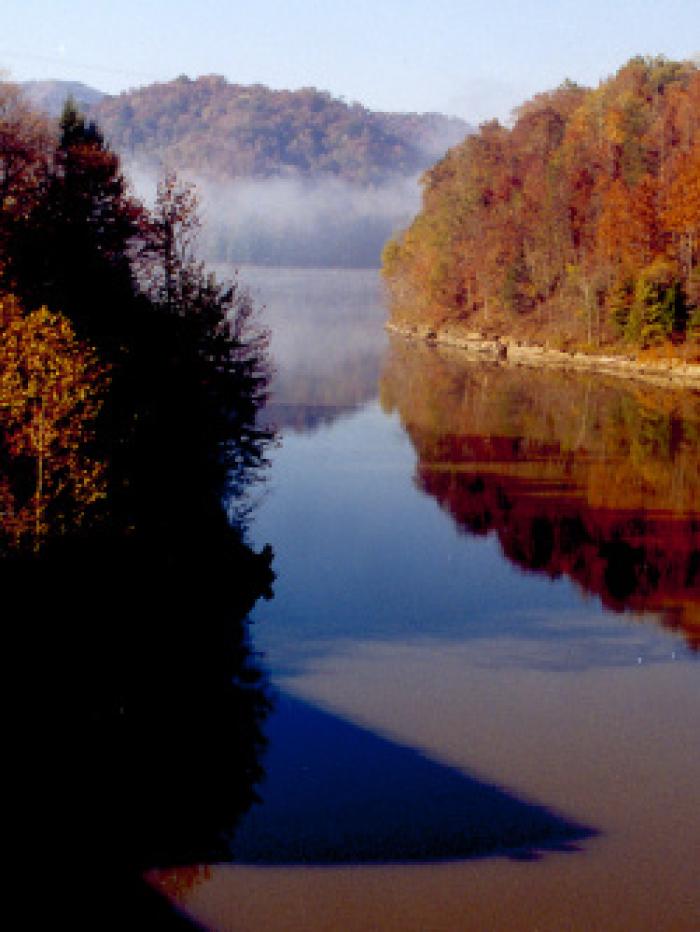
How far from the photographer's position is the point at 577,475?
38.0m

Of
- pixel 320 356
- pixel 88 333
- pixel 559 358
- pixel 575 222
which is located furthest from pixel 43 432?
pixel 575 222

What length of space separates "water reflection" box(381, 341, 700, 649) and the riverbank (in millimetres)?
3413

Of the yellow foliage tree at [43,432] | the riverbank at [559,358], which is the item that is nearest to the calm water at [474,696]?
the yellow foliage tree at [43,432]

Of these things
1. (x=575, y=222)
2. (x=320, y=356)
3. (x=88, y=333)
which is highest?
(x=575, y=222)

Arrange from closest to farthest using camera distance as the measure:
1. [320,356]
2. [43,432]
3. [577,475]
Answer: [43,432] → [577,475] → [320,356]

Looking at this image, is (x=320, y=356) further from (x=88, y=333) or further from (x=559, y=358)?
(x=88, y=333)

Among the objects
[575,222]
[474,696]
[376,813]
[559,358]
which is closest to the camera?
[376,813]

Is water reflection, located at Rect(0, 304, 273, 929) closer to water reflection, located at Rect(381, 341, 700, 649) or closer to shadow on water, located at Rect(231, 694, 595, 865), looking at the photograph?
shadow on water, located at Rect(231, 694, 595, 865)

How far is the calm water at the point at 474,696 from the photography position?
14.1m

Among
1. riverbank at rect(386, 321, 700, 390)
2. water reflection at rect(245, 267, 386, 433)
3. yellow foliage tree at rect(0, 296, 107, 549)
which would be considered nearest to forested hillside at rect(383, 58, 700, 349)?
riverbank at rect(386, 321, 700, 390)

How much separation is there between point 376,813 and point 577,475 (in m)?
23.8

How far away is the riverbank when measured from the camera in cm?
6225

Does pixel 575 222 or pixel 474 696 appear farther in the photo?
pixel 575 222

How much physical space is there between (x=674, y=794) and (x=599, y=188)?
65.6m
